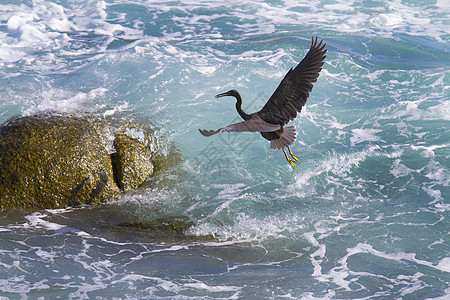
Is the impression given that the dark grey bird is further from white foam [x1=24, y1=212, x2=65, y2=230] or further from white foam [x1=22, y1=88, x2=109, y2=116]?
white foam [x1=22, y1=88, x2=109, y2=116]

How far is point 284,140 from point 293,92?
451 mm

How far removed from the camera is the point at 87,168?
6.11 meters

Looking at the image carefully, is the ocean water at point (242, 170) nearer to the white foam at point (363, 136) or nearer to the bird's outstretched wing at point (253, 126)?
the white foam at point (363, 136)

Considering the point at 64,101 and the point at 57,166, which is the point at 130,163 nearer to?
the point at 57,166

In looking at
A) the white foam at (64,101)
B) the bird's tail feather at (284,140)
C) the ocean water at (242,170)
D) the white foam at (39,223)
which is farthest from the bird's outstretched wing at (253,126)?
the white foam at (64,101)

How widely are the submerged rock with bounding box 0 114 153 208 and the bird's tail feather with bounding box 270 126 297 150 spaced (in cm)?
297

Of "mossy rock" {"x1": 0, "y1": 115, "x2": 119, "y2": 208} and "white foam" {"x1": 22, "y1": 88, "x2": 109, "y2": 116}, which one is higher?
"white foam" {"x1": 22, "y1": 88, "x2": 109, "y2": 116}

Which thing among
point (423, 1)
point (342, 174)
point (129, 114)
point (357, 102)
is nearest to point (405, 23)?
point (423, 1)

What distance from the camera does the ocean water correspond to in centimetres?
489

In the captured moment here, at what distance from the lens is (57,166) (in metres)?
5.98

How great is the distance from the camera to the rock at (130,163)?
6.32m

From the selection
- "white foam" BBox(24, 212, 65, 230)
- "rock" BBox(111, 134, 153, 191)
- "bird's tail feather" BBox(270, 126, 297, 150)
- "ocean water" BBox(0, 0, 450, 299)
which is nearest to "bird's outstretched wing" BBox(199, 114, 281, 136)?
"bird's tail feather" BBox(270, 126, 297, 150)

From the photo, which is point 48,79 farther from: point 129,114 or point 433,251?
point 433,251

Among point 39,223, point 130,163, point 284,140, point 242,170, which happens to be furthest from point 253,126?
point 242,170
